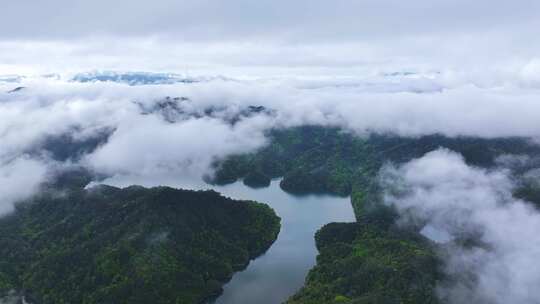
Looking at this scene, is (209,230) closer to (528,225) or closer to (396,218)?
(396,218)

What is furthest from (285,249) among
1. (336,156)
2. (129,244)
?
(336,156)

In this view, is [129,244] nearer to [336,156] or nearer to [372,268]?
[372,268]

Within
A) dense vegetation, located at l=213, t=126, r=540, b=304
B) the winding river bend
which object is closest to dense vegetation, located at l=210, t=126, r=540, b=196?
dense vegetation, located at l=213, t=126, r=540, b=304

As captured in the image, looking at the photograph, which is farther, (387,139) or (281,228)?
(387,139)

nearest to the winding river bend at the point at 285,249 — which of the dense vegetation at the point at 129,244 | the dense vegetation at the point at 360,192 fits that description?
the dense vegetation at the point at 129,244

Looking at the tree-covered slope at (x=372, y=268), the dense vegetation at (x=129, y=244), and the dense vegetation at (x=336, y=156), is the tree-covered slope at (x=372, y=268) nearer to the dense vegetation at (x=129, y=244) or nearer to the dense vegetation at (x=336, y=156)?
the dense vegetation at (x=129, y=244)

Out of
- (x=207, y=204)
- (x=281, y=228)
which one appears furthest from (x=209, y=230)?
(x=281, y=228)

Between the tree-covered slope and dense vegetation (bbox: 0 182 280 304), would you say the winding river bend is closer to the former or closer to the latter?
dense vegetation (bbox: 0 182 280 304)
